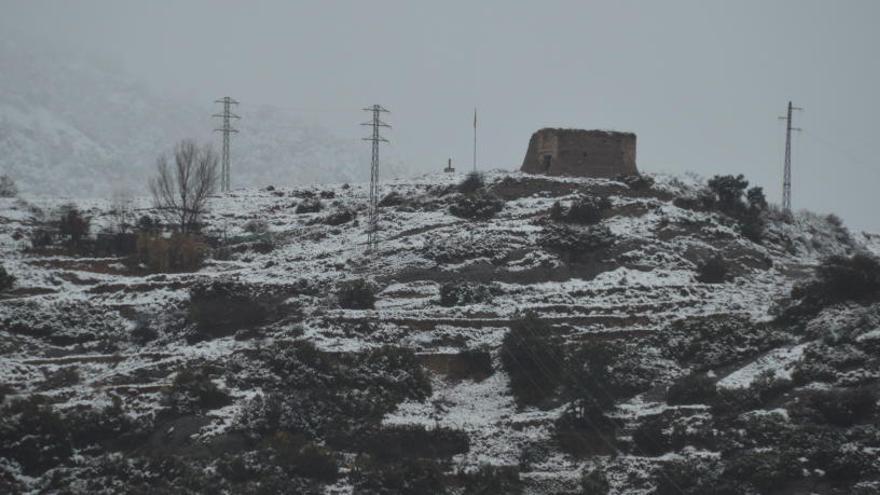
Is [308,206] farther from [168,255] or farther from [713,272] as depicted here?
[713,272]

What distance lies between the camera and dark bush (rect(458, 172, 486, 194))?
225ft

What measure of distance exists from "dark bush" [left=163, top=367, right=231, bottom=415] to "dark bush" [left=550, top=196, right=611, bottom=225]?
80.3 feet

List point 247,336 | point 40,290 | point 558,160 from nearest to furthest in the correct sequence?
point 247,336 < point 40,290 < point 558,160

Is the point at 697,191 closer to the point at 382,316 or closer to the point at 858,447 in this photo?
the point at 382,316

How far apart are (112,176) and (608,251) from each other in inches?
3513

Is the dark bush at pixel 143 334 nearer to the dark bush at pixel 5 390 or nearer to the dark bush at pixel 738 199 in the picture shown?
the dark bush at pixel 5 390

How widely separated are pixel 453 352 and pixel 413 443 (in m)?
7.69

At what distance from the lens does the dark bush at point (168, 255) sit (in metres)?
59.2

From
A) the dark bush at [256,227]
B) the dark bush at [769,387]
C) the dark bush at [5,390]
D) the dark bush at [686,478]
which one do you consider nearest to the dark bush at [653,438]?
the dark bush at [686,478]

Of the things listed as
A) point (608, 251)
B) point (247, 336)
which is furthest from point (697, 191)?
point (247, 336)

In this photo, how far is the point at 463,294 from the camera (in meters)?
52.9

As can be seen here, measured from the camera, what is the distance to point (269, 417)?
135 feet

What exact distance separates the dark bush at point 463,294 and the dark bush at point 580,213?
991 cm

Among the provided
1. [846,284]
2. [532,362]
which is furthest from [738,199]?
[532,362]
